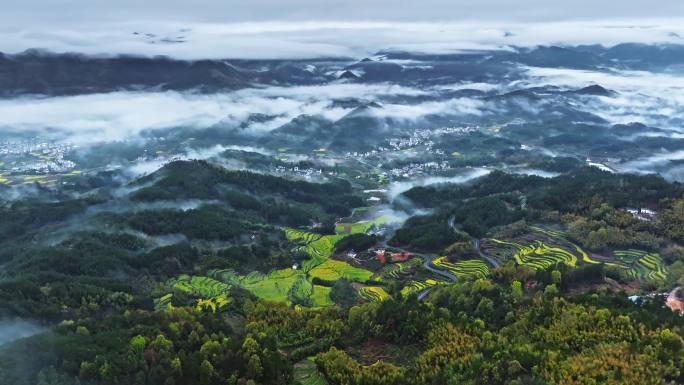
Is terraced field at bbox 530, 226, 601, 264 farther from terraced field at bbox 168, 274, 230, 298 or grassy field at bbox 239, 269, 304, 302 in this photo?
terraced field at bbox 168, 274, 230, 298

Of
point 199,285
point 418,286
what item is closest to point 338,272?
point 418,286

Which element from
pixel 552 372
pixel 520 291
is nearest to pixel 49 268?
pixel 520 291

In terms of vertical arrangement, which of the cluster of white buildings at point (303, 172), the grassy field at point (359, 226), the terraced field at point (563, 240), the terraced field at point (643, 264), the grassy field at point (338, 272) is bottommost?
the cluster of white buildings at point (303, 172)

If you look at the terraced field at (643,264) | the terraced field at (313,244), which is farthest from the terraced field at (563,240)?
the terraced field at (313,244)

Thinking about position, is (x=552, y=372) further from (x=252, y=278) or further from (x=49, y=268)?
(x=49, y=268)

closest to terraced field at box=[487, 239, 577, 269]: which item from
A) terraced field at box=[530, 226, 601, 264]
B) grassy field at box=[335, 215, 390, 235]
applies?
terraced field at box=[530, 226, 601, 264]

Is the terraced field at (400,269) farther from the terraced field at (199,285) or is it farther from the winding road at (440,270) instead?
the terraced field at (199,285)

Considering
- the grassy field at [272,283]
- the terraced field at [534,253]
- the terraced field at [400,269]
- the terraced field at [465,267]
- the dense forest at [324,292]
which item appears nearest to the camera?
the dense forest at [324,292]
